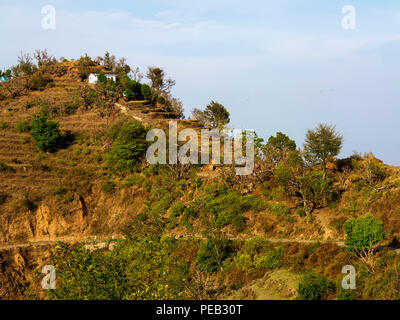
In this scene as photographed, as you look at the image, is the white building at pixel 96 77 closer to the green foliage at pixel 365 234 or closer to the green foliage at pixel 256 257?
the green foliage at pixel 256 257

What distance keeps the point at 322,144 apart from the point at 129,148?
2113 centimetres

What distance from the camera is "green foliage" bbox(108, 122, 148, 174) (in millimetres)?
57656

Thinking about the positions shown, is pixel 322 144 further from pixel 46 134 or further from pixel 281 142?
pixel 46 134

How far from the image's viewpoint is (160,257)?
30.1 metres

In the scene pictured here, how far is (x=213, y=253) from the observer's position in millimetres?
42375

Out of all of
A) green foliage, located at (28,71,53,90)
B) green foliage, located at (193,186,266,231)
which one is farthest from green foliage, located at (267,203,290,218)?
green foliage, located at (28,71,53,90)

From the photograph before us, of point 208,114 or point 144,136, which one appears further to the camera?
point 208,114

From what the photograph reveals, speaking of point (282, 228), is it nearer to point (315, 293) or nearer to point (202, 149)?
point (315, 293)

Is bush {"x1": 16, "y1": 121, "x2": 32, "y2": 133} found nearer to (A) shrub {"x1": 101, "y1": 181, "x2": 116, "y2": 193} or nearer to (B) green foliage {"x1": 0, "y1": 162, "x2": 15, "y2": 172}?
(B) green foliage {"x1": 0, "y1": 162, "x2": 15, "y2": 172}

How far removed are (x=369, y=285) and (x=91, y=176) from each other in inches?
1361

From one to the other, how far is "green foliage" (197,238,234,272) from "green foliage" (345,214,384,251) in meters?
10.7

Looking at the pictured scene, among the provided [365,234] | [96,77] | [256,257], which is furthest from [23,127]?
[365,234]

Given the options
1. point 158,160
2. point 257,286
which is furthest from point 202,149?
point 257,286
